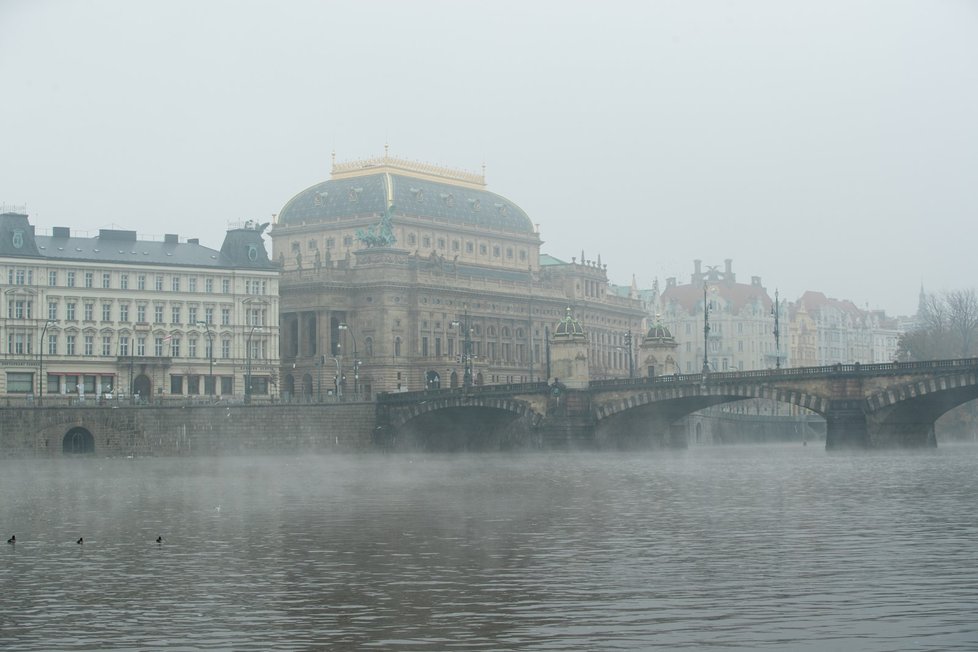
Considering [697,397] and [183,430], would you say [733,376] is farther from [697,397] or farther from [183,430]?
[183,430]

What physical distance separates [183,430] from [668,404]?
40.5 metres

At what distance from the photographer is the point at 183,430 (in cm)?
14100

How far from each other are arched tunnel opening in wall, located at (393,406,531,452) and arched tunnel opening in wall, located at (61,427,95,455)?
2904 cm

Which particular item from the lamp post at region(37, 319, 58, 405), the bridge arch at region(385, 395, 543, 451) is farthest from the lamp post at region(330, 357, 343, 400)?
the lamp post at region(37, 319, 58, 405)

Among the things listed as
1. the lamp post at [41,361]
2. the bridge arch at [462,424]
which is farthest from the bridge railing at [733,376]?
the lamp post at [41,361]

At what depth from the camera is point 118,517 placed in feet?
220

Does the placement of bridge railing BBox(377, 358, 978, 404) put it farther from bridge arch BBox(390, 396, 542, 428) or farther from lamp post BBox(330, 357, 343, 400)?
lamp post BBox(330, 357, 343, 400)

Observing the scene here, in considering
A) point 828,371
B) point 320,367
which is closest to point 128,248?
point 320,367

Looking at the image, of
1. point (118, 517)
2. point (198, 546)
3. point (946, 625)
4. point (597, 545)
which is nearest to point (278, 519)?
point (118, 517)

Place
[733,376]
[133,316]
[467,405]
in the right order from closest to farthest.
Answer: [733,376] < [467,405] < [133,316]

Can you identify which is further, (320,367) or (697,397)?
(320,367)

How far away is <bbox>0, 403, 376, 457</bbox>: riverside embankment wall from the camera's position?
439 ft

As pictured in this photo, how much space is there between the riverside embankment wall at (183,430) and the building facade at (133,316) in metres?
12.4

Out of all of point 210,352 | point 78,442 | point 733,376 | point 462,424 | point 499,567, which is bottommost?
point 499,567
